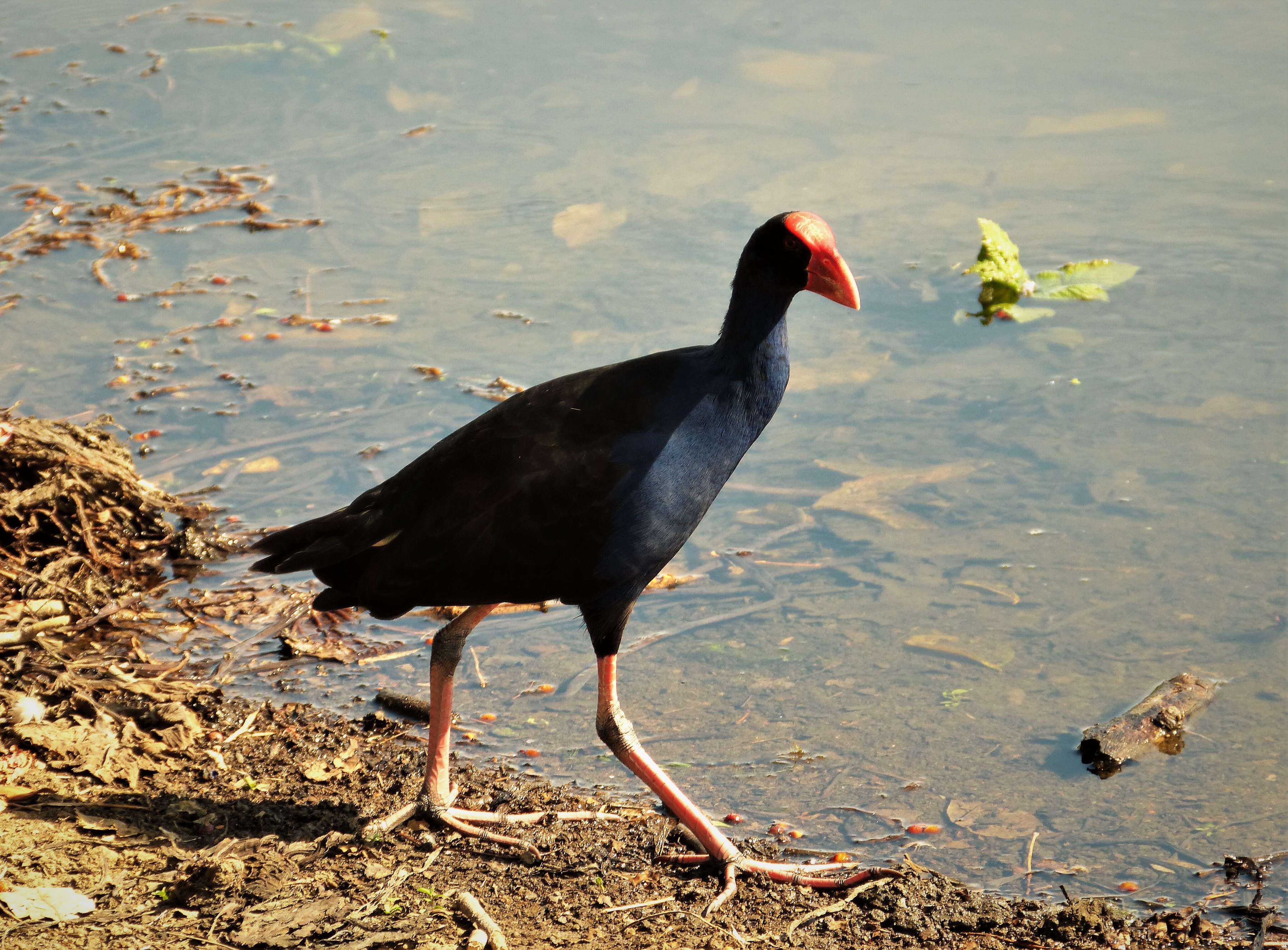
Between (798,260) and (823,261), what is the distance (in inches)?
2.8

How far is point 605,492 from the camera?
3459mm

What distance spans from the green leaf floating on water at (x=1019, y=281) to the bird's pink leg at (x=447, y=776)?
158 inches

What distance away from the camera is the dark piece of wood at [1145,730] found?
422cm

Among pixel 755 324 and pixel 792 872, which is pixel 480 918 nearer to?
pixel 792 872

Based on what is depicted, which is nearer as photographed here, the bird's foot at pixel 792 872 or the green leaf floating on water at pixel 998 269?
the bird's foot at pixel 792 872

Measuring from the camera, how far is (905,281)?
286 inches

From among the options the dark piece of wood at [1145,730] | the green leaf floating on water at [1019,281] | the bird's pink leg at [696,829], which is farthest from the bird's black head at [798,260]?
the green leaf floating on water at [1019,281]

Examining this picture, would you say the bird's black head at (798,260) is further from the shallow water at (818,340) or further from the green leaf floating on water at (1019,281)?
the green leaf floating on water at (1019,281)

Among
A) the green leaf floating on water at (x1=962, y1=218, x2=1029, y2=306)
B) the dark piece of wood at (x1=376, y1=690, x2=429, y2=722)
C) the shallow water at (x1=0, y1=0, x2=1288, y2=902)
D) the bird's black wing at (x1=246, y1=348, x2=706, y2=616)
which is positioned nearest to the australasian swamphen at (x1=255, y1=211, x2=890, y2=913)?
the bird's black wing at (x1=246, y1=348, x2=706, y2=616)

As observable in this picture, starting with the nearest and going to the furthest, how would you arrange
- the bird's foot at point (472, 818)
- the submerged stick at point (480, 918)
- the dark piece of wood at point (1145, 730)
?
the submerged stick at point (480, 918), the bird's foot at point (472, 818), the dark piece of wood at point (1145, 730)

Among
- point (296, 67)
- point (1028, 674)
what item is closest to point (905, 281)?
point (1028, 674)

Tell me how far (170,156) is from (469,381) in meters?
3.80

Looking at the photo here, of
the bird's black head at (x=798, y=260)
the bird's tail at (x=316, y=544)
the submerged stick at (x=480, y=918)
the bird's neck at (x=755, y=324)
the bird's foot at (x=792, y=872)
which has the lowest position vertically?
the bird's foot at (x=792, y=872)

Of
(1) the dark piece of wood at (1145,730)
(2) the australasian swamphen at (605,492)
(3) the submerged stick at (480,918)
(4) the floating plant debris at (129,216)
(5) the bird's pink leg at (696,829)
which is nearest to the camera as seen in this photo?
(3) the submerged stick at (480,918)
